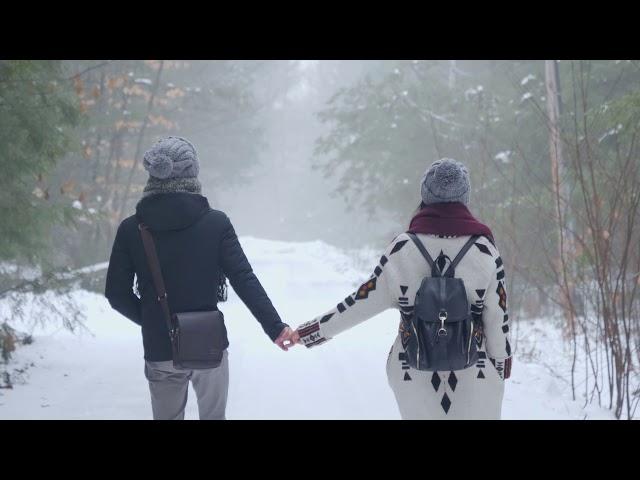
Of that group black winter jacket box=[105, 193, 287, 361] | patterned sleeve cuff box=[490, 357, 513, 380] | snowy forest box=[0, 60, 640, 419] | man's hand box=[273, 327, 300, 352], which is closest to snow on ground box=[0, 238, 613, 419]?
snowy forest box=[0, 60, 640, 419]

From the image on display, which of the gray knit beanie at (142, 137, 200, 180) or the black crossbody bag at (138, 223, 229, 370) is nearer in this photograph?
the black crossbody bag at (138, 223, 229, 370)

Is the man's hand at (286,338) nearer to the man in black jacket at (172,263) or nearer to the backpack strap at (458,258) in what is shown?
the man in black jacket at (172,263)

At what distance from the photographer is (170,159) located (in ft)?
13.9

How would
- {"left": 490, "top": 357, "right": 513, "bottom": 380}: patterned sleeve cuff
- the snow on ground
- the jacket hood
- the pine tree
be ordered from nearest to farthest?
{"left": 490, "top": 357, "right": 513, "bottom": 380}: patterned sleeve cuff, the jacket hood, the snow on ground, the pine tree

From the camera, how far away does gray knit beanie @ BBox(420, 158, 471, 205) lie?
3828 mm

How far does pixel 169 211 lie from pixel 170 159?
0.99 feet

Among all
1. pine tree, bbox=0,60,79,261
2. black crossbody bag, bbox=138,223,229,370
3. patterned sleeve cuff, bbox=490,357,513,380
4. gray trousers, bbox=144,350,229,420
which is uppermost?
pine tree, bbox=0,60,79,261

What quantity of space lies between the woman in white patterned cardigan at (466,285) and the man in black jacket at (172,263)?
1039 mm

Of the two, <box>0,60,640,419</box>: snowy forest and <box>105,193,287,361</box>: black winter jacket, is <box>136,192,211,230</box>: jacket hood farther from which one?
<box>0,60,640,419</box>: snowy forest

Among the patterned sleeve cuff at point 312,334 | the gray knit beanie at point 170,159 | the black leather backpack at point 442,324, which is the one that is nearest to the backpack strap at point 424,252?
the black leather backpack at point 442,324

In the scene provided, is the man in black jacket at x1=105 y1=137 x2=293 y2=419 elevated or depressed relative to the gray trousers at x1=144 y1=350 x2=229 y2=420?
elevated

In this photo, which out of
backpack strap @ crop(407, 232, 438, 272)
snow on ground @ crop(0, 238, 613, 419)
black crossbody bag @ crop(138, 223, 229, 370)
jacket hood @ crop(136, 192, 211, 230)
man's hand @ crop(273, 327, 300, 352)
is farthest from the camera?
snow on ground @ crop(0, 238, 613, 419)
